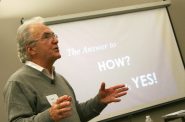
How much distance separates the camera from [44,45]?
7.39 ft

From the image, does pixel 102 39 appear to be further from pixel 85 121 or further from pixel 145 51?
pixel 85 121

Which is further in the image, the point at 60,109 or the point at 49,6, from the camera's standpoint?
the point at 49,6

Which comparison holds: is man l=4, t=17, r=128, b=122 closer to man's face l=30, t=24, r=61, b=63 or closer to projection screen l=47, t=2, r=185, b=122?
man's face l=30, t=24, r=61, b=63

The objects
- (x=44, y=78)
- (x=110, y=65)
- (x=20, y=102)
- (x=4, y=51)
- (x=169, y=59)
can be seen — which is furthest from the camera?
(x=169, y=59)

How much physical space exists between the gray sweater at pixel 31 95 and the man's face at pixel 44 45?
107 millimetres

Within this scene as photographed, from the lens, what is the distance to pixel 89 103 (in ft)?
7.92

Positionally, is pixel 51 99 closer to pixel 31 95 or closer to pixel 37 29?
pixel 31 95

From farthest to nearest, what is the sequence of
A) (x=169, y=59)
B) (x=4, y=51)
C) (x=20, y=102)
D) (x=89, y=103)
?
(x=169, y=59) < (x=4, y=51) < (x=89, y=103) < (x=20, y=102)

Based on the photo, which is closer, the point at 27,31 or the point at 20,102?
the point at 20,102

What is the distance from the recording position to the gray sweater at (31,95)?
194 cm

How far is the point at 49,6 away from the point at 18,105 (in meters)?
2.26

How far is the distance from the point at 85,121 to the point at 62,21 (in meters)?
1.72

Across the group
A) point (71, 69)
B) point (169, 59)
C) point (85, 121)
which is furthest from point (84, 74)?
point (85, 121)

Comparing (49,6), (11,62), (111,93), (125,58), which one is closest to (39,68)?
(111,93)
